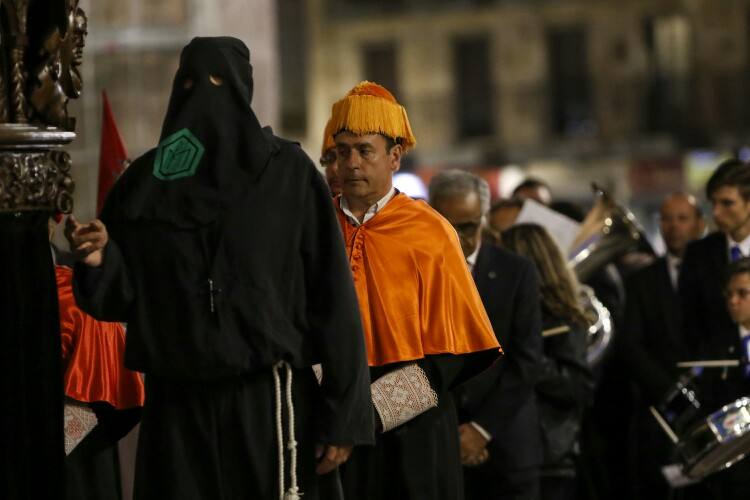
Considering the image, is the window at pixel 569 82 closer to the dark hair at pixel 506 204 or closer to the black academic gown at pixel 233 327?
the dark hair at pixel 506 204

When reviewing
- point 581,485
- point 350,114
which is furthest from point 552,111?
point 350,114

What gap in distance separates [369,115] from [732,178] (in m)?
3.35

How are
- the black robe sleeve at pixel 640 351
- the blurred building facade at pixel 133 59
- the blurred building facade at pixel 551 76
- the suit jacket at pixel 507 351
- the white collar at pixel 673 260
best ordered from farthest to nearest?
1. the blurred building facade at pixel 551 76
2. the blurred building facade at pixel 133 59
3. the white collar at pixel 673 260
4. the black robe sleeve at pixel 640 351
5. the suit jacket at pixel 507 351

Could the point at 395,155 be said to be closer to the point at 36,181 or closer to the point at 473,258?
the point at 473,258

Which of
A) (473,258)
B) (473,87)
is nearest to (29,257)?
(473,258)

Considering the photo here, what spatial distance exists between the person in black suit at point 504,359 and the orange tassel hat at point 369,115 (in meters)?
1.35

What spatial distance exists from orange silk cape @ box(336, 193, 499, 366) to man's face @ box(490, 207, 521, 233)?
3.85 m

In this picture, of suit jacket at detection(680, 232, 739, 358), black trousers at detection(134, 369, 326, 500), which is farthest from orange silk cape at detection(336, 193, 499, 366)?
suit jacket at detection(680, 232, 739, 358)

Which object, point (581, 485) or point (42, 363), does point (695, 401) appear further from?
point (42, 363)

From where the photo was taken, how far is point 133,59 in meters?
13.7

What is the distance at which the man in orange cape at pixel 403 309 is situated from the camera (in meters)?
5.79

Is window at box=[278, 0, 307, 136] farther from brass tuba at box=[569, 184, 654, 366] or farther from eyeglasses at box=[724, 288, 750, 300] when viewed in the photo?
eyeglasses at box=[724, 288, 750, 300]

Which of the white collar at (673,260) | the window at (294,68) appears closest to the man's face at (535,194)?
the white collar at (673,260)

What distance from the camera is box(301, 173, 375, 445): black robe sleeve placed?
4.88 metres
